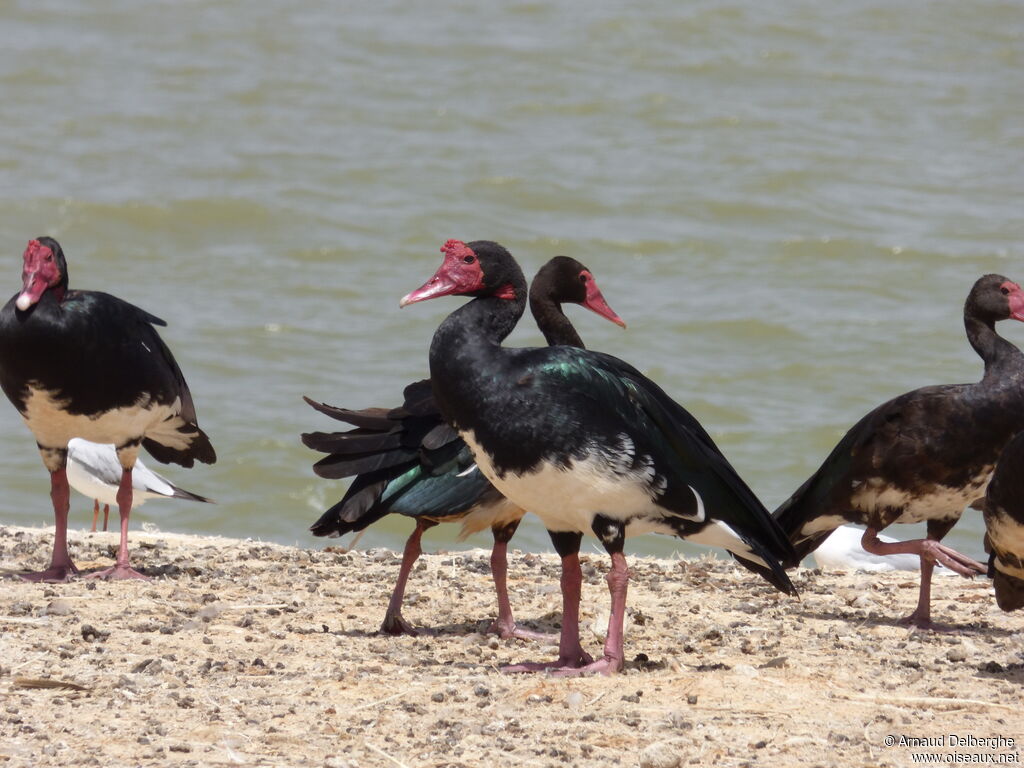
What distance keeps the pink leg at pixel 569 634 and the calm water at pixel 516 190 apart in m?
6.40

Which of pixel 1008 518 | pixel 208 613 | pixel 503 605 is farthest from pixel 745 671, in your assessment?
pixel 208 613

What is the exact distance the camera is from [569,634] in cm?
619

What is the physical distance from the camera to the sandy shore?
5.02m

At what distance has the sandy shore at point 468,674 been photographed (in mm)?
5020

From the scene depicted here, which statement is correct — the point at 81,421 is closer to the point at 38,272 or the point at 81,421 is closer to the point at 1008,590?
the point at 38,272

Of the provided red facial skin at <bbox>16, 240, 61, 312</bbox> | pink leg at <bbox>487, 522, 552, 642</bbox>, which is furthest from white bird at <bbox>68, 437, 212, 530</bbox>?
pink leg at <bbox>487, 522, 552, 642</bbox>

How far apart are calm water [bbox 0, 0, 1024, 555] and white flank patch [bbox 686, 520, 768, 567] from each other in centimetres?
646

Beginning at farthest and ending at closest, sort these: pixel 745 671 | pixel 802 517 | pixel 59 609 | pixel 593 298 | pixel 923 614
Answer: pixel 802 517, pixel 593 298, pixel 923 614, pixel 59 609, pixel 745 671

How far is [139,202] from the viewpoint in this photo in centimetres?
1920

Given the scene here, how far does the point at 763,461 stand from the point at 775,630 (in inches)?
291

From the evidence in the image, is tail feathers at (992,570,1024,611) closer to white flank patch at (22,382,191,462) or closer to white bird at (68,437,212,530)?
white flank patch at (22,382,191,462)

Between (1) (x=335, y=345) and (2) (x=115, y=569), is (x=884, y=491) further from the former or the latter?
(1) (x=335, y=345)

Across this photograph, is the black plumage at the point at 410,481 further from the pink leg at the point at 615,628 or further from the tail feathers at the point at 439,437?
the pink leg at the point at 615,628

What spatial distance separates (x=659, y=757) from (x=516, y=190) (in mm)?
15521
